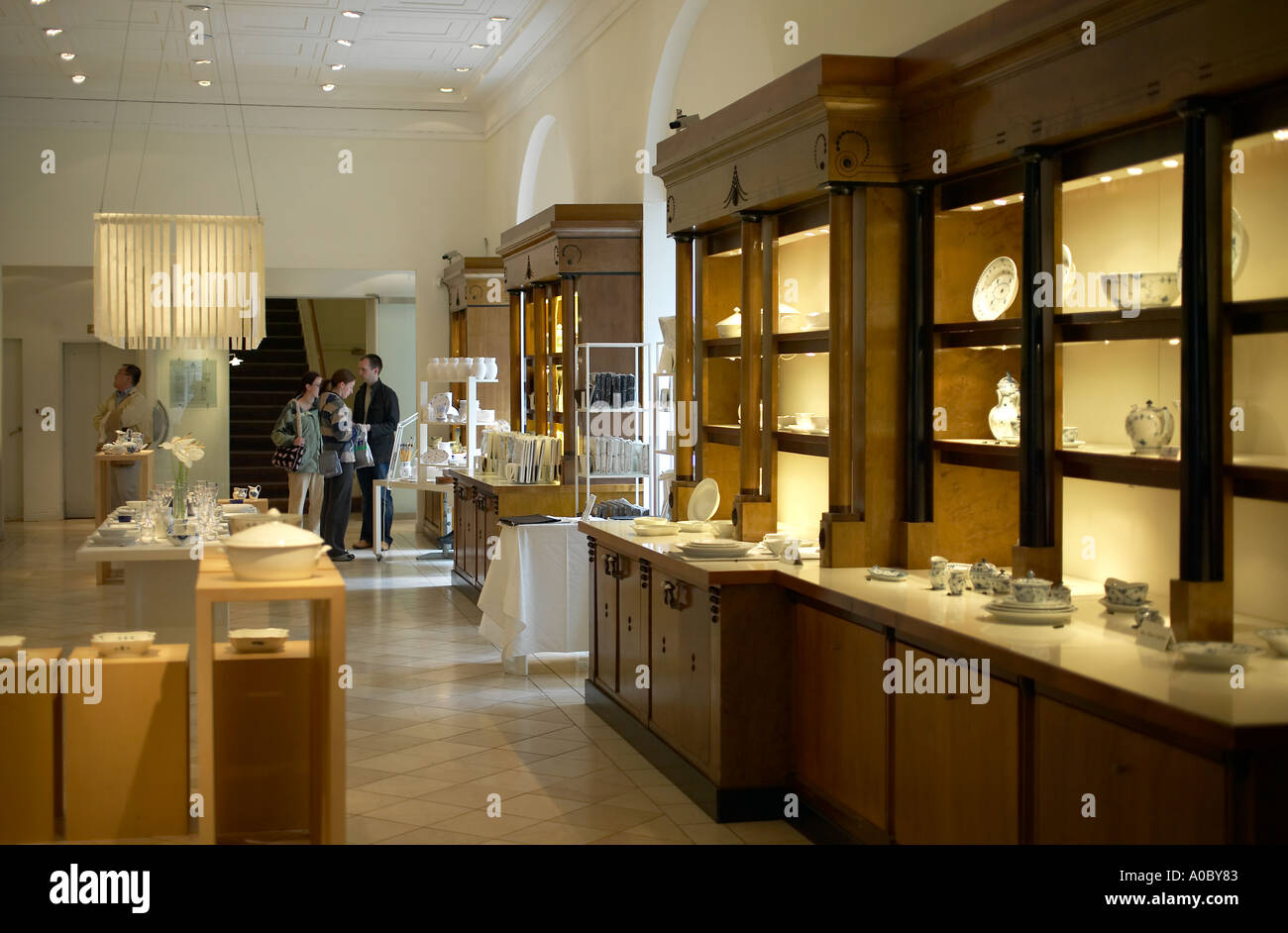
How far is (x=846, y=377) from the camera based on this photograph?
200 inches

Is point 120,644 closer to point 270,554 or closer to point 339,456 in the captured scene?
point 270,554

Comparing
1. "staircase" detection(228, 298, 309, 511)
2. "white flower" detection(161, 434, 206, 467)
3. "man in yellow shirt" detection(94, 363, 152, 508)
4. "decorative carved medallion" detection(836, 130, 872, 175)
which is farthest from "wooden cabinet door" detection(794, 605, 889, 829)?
"staircase" detection(228, 298, 309, 511)

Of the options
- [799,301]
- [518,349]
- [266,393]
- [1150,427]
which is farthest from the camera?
[266,393]

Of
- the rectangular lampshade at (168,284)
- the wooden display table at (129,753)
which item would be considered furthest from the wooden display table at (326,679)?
the rectangular lampshade at (168,284)

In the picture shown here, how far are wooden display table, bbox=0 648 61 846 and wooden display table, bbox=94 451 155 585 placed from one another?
7581 millimetres

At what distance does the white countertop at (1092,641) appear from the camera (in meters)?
2.87

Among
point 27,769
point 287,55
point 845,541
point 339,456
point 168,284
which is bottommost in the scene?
point 27,769

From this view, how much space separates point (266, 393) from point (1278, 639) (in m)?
18.8

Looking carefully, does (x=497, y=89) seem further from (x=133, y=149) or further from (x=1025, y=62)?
(x=1025, y=62)

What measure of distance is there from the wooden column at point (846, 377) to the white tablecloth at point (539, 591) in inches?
114

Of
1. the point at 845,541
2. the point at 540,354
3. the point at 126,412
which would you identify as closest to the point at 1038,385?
the point at 845,541

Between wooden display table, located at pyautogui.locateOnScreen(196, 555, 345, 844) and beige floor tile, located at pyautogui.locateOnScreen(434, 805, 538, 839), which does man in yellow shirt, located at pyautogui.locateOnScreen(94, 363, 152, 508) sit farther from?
wooden display table, located at pyautogui.locateOnScreen(196, 555, 345, 844)

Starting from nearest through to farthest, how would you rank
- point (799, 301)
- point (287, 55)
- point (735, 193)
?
1. point (735, 193)
2. point (799, 301)
3. point (287, 55)
